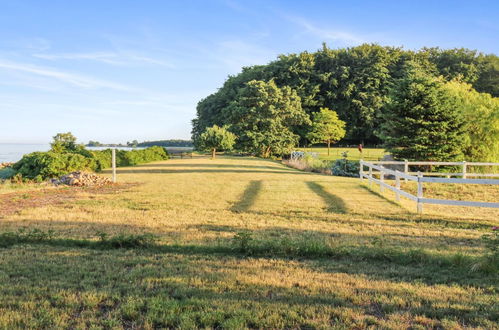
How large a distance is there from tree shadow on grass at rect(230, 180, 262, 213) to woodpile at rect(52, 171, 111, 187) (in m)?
7.31

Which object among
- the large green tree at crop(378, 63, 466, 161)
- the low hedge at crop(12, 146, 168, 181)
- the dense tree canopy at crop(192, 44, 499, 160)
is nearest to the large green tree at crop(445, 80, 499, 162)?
the large green tree at crop(378, 63, 466, 161)

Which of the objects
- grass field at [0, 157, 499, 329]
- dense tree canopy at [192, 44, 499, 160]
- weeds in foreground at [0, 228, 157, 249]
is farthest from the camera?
dense tree canopy at [192, 44, 499, 160]

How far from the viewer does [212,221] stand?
8828mm

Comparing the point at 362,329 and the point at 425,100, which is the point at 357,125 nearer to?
the point at 425,100

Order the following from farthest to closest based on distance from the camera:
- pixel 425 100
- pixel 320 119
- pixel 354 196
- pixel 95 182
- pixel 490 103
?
pixel 320 119 → pixel 490 103 → pixel 425 100 → pixel 95 182 → pixel 354 196

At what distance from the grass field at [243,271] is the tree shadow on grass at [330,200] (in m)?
0.74

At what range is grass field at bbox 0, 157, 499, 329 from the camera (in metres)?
3.57

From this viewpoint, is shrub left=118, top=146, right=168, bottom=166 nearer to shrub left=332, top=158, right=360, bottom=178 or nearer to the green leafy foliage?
the green leafy foliage

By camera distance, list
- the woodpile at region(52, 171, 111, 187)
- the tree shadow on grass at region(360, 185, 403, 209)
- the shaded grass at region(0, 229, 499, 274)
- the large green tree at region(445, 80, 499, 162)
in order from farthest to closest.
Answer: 1. the large green tree at region(445, 80, 499, 162)
2. the woodpile at region(52, 171, 111, 187)
3. the tree shadow on grass at region(360, 185, 403, 209)
4. the shaded grass at region(0, 229, 499, 274)

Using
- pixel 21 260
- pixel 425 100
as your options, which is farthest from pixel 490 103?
pixel 21 260

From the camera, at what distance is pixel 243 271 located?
16.4 ft

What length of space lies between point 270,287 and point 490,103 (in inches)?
1107

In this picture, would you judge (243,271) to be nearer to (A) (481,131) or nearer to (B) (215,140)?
(A) (481,131)

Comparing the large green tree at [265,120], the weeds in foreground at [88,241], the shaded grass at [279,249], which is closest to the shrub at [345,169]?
the large green tree at [265,120]
